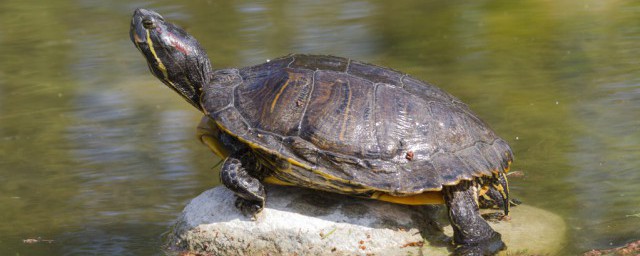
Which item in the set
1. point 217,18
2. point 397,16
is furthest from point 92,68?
point 397,16

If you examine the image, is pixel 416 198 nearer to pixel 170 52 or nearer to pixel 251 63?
pixel 170 52

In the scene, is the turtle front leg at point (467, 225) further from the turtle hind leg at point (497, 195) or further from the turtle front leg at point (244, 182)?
the turtle front leg at point (244, 182)

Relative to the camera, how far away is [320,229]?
515cm

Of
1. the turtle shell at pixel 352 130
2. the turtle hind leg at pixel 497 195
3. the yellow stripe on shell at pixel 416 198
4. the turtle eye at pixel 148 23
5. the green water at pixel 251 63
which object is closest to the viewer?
the turtle shell at pixel 352 130

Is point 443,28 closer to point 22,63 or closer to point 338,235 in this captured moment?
point 22,63

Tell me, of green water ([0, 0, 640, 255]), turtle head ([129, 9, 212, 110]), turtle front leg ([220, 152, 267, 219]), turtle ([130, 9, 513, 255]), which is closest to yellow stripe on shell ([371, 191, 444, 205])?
turtle ([130, 9, 513, 255])

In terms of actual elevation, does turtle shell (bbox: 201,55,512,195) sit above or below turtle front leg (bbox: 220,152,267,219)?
above

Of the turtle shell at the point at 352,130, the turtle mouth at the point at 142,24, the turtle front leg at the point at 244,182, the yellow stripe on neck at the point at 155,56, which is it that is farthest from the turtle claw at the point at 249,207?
the turtle mouth at the point at 142,24

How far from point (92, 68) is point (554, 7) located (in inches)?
225

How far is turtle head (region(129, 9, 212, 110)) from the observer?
5527 millimetres

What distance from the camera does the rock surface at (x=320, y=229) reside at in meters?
5.15

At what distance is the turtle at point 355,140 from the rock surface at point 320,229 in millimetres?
121

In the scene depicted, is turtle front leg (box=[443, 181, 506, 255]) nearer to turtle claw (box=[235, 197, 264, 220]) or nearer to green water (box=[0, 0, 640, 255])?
green water (box=[0, 0, 640, 255])

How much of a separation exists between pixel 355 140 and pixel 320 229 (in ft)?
1.84
